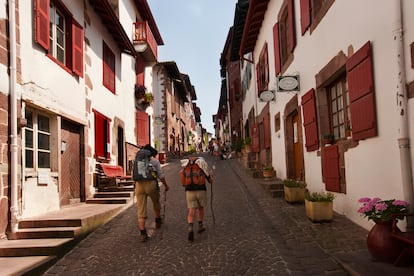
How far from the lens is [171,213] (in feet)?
27.2

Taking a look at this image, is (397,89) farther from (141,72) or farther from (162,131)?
(162,131)

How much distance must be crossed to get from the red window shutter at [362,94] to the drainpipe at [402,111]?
64 cm

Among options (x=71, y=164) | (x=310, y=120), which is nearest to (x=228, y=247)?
(x=310, y=120)

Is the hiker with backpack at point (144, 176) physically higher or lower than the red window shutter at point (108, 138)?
lower

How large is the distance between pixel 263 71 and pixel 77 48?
687 cm

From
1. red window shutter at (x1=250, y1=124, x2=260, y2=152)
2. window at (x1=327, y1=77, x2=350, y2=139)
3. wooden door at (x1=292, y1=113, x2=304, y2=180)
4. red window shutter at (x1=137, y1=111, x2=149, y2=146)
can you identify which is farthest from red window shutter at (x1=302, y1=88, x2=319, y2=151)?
red window shutter at (x1=137, y1=111, x2=149, y2=146)

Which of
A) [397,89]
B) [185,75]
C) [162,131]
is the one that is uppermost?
[185,75]

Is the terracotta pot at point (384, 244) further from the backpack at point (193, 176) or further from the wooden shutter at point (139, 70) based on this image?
the wooden shutter at point (139, 70)

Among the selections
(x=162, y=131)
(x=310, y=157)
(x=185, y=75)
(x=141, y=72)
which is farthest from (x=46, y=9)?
(x=185, y=75)

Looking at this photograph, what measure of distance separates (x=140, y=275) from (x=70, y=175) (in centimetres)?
514

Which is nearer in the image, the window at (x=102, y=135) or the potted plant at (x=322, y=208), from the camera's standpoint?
the potted plant at (x=322, y=208)

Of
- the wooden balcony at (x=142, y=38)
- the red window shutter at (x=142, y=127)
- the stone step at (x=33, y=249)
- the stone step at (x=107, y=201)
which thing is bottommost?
the stone step at (x=33, y=249)

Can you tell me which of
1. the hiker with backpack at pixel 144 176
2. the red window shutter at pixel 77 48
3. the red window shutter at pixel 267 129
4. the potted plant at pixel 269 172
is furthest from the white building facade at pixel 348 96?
the red window shutter at pixel 77 48

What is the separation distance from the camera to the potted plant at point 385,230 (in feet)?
13.0
